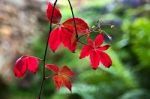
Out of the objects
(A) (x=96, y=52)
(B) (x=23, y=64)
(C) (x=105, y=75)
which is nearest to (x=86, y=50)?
(A) (x=96, y=52)

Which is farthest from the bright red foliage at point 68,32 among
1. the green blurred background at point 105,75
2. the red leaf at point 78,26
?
the green blurred background at point 105,75

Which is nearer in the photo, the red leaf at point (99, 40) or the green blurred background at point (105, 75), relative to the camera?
the red leaf at point (99, 40)

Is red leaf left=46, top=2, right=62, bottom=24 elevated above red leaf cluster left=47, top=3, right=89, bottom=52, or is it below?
above

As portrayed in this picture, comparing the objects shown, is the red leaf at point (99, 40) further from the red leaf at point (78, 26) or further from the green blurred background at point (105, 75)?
the green blurred background at point (105, 75)

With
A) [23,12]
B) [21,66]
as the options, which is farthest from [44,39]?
[21,66]

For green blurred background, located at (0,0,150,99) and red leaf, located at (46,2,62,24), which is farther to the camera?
green blurred background, located at (0,0,150,99)

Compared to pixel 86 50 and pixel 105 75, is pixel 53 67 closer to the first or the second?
pixel 86 50

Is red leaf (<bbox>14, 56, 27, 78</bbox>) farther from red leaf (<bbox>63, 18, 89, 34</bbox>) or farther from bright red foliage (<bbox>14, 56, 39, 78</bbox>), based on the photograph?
red leaf (<bbox>63, 18, 89, 34</bbox>)

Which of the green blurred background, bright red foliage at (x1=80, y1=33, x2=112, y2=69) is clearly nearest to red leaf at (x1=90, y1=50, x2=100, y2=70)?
bright red foliage at (x1=80, y1=33, x2=112, y2=69)
